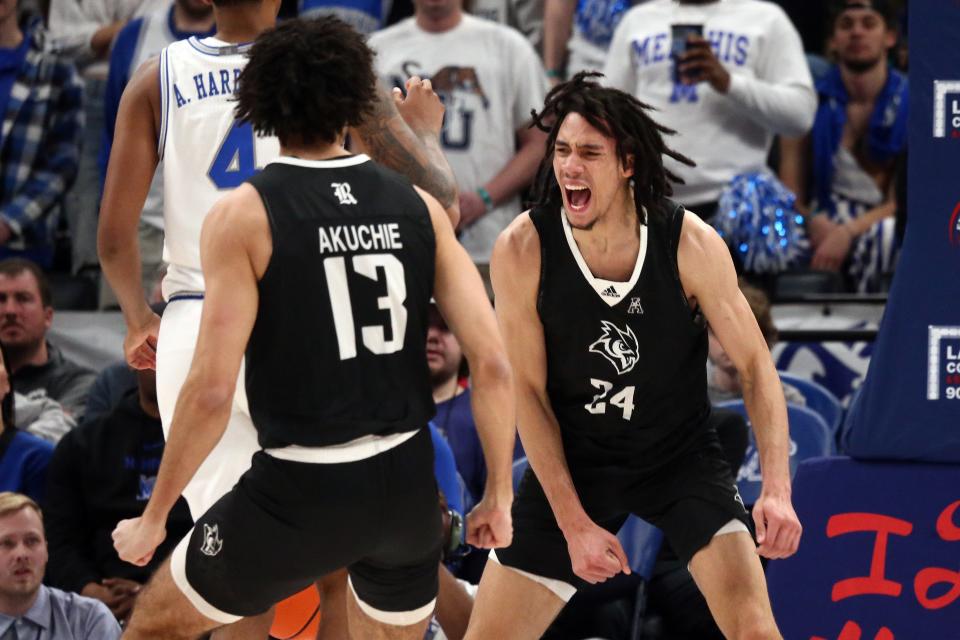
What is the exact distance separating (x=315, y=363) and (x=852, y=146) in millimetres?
5221

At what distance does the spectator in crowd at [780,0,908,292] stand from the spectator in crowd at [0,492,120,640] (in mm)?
4055

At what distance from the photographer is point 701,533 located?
167 inches

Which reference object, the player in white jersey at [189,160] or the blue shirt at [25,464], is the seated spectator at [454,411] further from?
the player in white jersey at [189,160]

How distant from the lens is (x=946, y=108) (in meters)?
4.78

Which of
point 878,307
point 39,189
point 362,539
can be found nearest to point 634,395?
point 362,539

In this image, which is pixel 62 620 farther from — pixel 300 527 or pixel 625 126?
pixel 625 126

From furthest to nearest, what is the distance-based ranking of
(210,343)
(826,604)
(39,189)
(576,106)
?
(39,189) → (826,604) → (576,106) → (210,343)

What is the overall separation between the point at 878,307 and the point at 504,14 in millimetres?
2625

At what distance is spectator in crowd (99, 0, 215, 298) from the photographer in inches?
291

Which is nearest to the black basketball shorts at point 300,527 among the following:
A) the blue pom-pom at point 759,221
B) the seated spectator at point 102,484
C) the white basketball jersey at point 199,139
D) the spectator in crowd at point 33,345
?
the white basketball jersey at point 199,139

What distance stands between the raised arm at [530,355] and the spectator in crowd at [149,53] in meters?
3.37

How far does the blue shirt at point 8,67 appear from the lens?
7625 mm

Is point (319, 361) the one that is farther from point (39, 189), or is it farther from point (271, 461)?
point (39, 189)

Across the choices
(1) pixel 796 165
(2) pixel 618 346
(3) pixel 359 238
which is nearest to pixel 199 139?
(3) pixel 359 238
